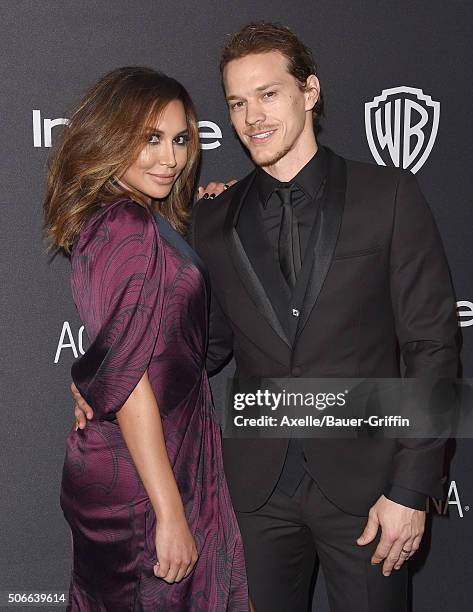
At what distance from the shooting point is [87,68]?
2.31 meters

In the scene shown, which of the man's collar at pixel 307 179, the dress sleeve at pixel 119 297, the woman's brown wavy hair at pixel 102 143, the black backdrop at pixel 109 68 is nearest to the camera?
the dress sleeve at pixel 119 297

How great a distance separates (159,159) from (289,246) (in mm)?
366

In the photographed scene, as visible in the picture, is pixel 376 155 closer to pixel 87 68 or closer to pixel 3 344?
pixel 87 68

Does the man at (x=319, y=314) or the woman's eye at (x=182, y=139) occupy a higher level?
the woman's eye at (x=182, y=139)

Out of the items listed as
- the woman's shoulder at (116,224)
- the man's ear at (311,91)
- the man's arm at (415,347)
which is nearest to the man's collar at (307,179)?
the man's ear at (311,91)

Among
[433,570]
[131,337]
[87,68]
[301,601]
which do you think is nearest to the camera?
[131,337]

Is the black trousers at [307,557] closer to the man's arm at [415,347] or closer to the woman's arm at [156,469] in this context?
the man's arm at [415,347]

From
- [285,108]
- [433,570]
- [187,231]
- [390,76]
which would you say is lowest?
[433,570]

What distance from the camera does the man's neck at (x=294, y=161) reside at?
6.24ft

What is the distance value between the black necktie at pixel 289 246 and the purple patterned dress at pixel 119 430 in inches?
7.5

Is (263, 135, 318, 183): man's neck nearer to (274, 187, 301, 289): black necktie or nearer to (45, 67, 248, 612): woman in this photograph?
(274, 187, 301, 289): black necktie

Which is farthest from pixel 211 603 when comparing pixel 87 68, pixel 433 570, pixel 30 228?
pixel 87 68

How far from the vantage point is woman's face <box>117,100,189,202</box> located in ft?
5.99

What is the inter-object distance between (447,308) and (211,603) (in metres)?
0.86
